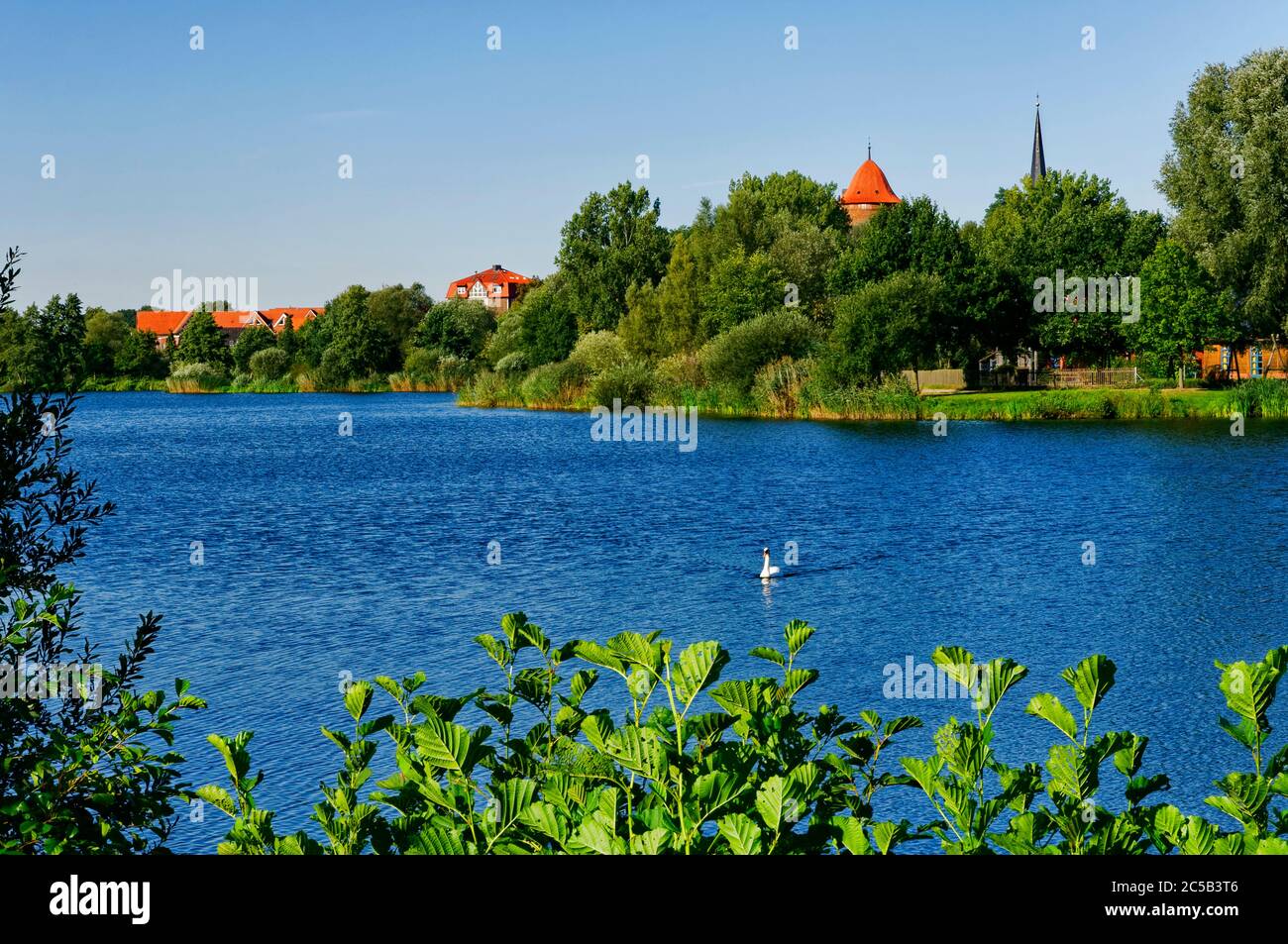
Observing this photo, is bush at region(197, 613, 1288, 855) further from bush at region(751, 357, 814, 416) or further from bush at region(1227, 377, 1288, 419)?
bush at region(751, 357, 814, 416)

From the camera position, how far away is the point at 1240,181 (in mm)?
65312

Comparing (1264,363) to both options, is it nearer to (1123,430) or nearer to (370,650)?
(1123,430)

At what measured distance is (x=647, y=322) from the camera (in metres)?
92.1

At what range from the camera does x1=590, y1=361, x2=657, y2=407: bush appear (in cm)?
8038

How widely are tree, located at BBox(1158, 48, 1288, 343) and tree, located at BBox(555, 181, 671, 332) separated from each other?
5057cm

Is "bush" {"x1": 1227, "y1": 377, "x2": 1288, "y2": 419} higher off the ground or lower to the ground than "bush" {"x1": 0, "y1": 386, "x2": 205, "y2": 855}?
higher

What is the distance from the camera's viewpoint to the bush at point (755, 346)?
76.2 m

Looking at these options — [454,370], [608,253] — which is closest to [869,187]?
[608,253]

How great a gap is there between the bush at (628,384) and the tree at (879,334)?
13664mm

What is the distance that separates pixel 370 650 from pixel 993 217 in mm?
104768

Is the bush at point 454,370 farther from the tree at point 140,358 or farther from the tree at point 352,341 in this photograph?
the tree at point 140,358

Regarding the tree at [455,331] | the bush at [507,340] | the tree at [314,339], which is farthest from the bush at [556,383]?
the tree at [314,339]

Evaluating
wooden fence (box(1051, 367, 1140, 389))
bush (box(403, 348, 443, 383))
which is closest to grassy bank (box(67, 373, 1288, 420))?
wooden fence (box(1051, 367, 1140, 389))

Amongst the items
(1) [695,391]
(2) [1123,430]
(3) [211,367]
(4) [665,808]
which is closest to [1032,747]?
(4) [665,808]
